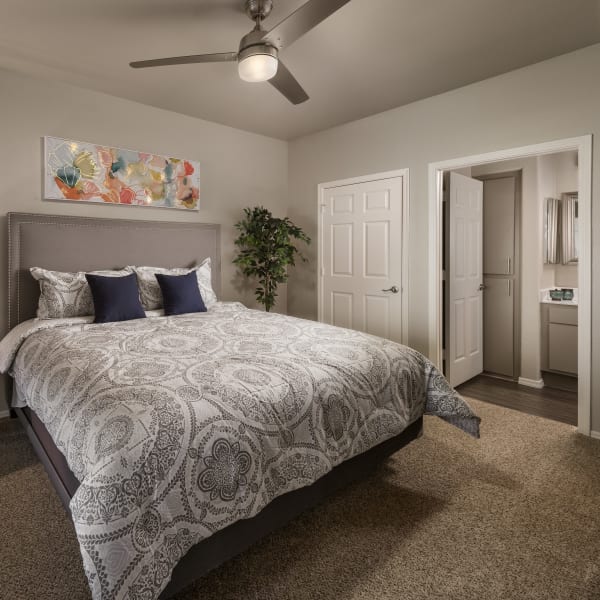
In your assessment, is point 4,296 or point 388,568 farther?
point 4,296

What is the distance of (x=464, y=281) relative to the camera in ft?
13.2

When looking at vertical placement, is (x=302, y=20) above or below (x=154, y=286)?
above

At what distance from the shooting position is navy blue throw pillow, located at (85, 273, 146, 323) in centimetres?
294

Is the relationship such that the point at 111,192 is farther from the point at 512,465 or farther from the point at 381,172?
the point at 512,465

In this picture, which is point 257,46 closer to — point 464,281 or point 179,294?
point 179,294

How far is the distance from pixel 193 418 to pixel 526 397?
3346 mm

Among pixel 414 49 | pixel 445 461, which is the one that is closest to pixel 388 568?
pixel 445 461

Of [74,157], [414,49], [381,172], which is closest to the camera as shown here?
[414,49]

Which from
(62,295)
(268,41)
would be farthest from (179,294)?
(268,41)

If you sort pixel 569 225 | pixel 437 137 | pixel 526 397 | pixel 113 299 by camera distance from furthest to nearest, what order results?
1. pixel 569 225
2. pixel 526 397
3. pixel 437 137
4. pixel 113 299

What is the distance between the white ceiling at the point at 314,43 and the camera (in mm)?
2285

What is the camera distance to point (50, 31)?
251 cm

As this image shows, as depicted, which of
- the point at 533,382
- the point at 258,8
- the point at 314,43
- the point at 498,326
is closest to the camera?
the point at 258,8

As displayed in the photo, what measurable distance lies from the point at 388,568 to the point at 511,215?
365cm
